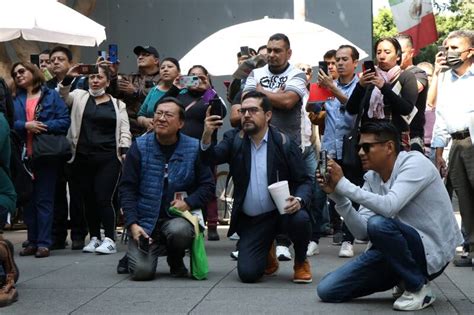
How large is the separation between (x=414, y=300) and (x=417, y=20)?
703 centimetres

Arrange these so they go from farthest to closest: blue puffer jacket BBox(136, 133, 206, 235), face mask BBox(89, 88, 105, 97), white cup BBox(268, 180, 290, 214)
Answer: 1. face mask BBox(89, 88, 105, 97)
2. blue puffer jacket BBox(136, 133, 206, 235)
3. white cup BBox(268, 180, 290, 214)

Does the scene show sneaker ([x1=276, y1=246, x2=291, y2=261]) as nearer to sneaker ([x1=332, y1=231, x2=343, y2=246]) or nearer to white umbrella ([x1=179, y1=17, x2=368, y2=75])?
sneaker ([x1=332, y1=231, x2=343, y2=246])

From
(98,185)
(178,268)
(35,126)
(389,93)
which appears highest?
(389,93)

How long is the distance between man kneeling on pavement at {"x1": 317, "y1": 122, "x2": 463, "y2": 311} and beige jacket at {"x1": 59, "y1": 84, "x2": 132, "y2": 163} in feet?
13.4

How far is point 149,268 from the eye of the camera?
859 centimetres

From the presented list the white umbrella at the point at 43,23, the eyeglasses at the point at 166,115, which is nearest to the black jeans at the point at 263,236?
the eyeglasses at the point at 166,115

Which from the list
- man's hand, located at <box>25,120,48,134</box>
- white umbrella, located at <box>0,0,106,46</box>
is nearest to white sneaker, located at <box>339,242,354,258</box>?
man's hand, located at <box>25,120,48,134</box>

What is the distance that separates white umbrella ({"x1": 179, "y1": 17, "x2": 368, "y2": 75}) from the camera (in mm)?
14547

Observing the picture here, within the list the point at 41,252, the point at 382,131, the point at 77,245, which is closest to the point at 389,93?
the point at 382,131

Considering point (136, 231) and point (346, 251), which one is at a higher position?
point (136, 231)

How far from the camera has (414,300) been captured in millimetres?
7137

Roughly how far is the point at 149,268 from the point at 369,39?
10.0m

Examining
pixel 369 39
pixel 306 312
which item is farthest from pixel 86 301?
pixel 369 39

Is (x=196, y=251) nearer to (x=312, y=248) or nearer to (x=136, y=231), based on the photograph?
(x=136, y=231)
